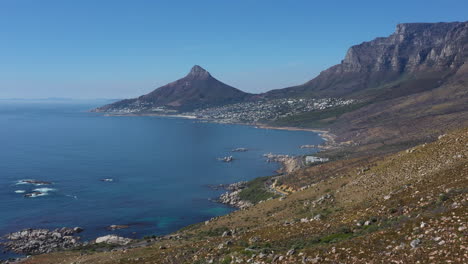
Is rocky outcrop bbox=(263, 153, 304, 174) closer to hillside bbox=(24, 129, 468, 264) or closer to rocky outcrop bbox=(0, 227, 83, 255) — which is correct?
rocky outcrop bbox=(0, 227, 83, 255)

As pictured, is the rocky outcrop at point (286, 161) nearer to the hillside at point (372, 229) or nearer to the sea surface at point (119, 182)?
the sea surface at point (119, 182)

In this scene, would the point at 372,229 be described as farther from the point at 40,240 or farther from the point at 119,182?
the point at 119,182

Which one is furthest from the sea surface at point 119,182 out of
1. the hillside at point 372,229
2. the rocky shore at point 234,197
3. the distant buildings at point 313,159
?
the hillside at point 372,229

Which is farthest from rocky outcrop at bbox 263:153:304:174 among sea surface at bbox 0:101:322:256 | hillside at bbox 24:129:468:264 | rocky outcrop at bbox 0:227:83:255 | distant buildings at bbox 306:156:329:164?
hillside at bbox 24:129:468:264

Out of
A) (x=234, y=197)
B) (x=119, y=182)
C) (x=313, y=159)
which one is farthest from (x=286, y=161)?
(x=119, y=182)

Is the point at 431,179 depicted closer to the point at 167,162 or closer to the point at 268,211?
the point at 268,211
